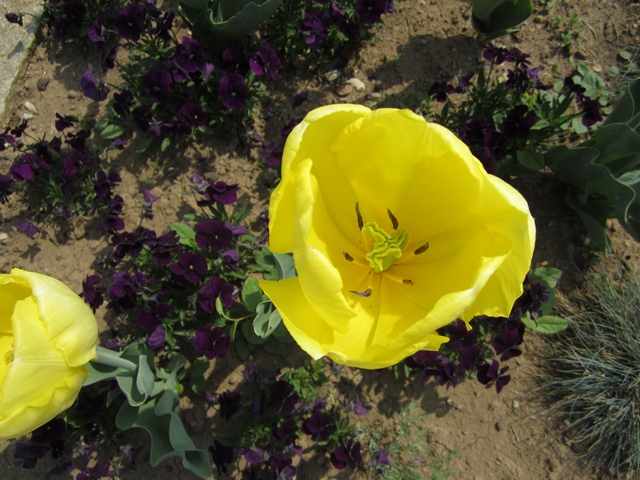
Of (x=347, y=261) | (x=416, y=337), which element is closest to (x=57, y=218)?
(x=347, y=261)

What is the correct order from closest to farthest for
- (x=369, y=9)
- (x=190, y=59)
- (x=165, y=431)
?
(x=165, y=431) < (x=190, y=59) < (x=369, y=9)

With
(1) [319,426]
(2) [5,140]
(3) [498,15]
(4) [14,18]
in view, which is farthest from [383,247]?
(4) [14,18]

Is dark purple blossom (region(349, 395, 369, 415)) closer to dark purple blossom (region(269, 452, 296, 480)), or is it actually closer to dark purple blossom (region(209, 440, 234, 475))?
dark purple blossom (region(269, 452, 296, 480))

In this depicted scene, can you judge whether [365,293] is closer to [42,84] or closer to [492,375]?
[492,375]

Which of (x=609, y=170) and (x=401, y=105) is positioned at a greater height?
(x=401, y=105)

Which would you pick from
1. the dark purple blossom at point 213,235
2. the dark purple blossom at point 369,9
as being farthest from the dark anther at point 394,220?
the dark purple blossom at point 369,9

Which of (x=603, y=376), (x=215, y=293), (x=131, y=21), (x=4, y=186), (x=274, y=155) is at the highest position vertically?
(x=131, y=21)
